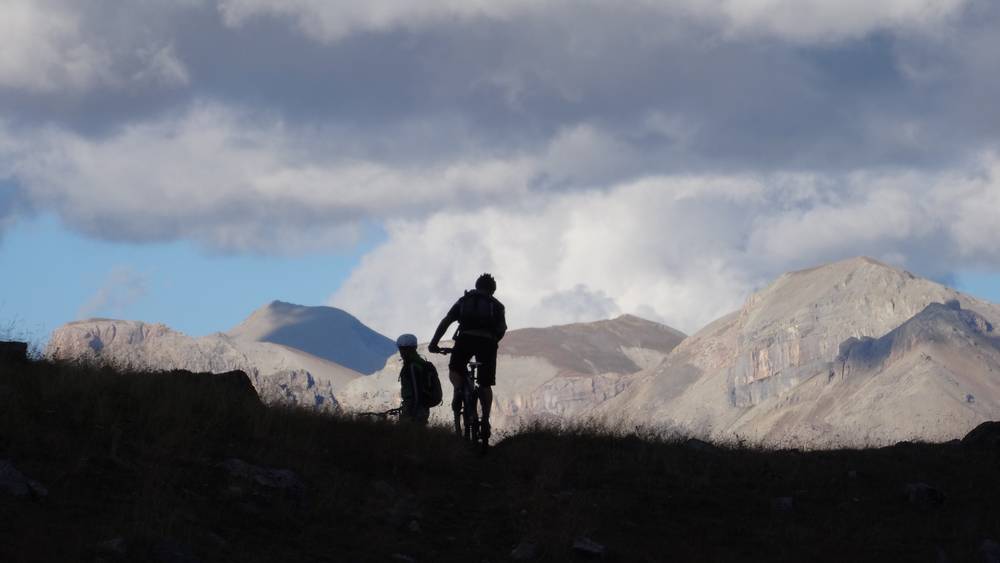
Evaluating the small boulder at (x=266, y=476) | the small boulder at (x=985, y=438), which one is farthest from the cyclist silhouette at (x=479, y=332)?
the small boulder at (x=985, y=438)

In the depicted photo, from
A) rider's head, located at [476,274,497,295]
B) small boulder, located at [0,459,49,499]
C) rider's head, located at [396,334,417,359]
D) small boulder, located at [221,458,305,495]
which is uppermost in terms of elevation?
rider's head, located at [476,274,497,295]

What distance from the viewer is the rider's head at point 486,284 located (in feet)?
55.5

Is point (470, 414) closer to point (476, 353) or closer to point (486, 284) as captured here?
point (476, 353)

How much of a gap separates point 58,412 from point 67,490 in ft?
6.73

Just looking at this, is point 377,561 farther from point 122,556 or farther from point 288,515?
point 122,556

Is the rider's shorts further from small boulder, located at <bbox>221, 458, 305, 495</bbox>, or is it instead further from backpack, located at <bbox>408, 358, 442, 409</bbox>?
small boulder, located at <bbox>221, 458, 305, 495</bbox>

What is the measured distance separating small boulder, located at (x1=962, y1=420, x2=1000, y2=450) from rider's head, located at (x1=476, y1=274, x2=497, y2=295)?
281 inches

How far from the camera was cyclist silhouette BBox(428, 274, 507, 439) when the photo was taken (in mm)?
16656

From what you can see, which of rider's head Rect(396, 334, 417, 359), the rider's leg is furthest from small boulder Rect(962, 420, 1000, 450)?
rider's head Rect(396, 334, 417, 359)

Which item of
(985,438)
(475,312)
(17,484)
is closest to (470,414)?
(475,312)

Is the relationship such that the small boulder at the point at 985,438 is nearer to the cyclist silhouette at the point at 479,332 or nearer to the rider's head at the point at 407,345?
the cyclist silhouette at the point at 479,332

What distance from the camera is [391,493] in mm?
13438

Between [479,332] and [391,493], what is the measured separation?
12.1 feet

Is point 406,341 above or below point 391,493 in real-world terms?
above
